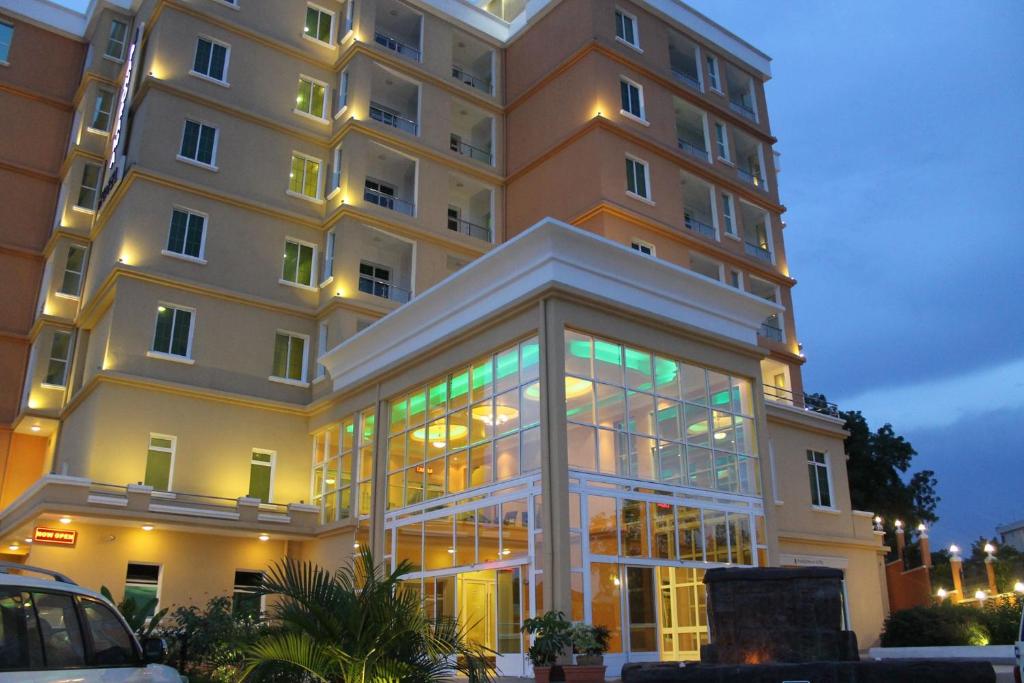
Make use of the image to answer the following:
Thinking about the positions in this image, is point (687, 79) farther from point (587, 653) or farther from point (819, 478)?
point (587, 653)

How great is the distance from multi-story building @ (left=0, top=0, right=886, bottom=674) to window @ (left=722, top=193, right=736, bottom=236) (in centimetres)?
22

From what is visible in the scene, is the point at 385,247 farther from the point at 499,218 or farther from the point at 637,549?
the point at 637,549

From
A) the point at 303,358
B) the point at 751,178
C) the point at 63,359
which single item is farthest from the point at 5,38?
the point at 751,178

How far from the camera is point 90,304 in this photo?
28.4 meters

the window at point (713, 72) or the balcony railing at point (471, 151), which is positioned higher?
the window at point (713, 72)

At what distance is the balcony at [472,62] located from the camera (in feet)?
118

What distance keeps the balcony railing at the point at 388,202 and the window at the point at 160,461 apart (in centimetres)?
1080

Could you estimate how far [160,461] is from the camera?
25.5 m

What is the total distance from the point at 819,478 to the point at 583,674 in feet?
53.6

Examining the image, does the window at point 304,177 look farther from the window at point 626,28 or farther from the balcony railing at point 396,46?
the window at point 626,28

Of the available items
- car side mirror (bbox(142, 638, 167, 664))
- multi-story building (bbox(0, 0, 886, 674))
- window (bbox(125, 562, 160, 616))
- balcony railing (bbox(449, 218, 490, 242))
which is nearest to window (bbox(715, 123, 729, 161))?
multi-story building (bbox(0, 0, 886, 674))

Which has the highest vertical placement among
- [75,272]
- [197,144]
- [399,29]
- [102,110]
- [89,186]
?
[399,29]

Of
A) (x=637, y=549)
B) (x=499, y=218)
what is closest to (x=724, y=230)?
(x=499, y=218)

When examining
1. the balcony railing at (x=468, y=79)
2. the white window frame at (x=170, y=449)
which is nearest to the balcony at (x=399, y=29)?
the balcony railing at (x=468, y=79)
